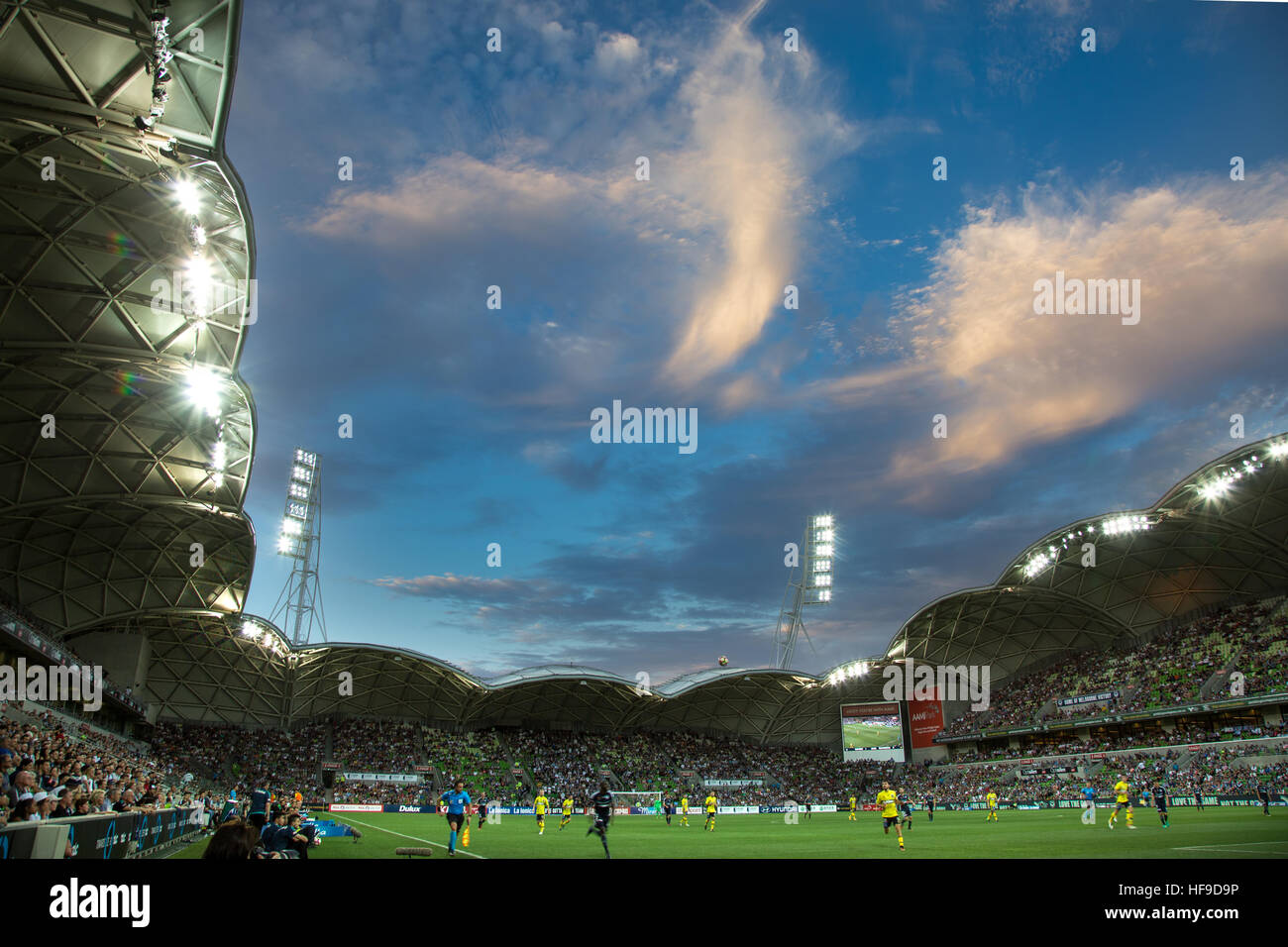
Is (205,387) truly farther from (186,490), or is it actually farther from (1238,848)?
(1238,848)

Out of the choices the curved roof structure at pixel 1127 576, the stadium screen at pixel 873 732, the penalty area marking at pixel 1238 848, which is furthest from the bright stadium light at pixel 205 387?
A: the stadium screen at pixel 873 732

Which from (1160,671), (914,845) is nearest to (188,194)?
(914,845)

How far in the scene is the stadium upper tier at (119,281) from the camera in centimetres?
1664

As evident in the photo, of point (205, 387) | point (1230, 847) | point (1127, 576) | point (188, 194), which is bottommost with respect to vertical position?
point (1230, 847)

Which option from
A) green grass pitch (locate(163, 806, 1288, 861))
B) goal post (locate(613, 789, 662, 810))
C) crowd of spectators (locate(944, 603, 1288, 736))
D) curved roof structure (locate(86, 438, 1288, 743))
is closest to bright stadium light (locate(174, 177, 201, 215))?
green grass pitch (locate(163, 806, 1288, 861))

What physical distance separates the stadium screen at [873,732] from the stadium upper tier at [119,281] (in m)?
65.3

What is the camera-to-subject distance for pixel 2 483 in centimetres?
3359

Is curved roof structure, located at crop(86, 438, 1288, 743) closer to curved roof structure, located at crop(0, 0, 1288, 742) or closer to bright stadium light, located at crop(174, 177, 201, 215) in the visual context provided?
curved roof structure, located at crop(0, 0, 1288, 742)

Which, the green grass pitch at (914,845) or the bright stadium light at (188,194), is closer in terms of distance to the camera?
the green grass pitch at (914,845)

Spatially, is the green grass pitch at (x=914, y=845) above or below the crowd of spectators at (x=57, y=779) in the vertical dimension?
below

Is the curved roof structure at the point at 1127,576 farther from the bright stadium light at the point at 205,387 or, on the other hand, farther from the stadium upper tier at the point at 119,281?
the bright stadium light at the point at 205,387

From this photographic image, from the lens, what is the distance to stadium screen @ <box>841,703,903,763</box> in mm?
77750

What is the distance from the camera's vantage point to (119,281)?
23.5 meters

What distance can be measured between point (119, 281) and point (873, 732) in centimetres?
7805
